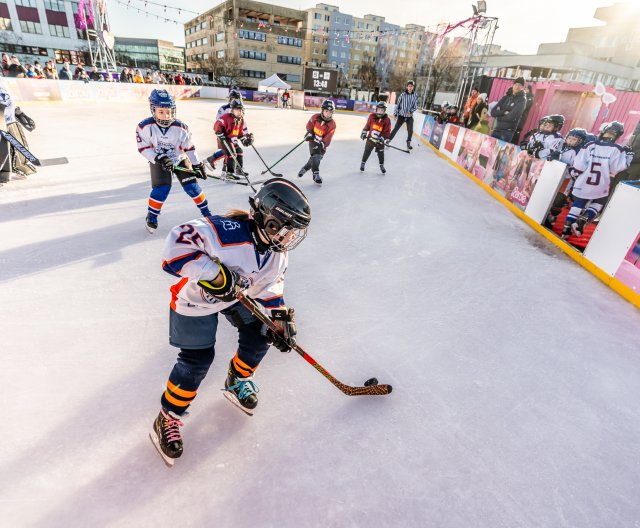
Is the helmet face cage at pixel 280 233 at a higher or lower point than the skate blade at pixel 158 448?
higher

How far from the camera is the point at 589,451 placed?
6.26ft

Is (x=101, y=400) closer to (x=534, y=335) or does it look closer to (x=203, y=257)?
(x=203, y=257)

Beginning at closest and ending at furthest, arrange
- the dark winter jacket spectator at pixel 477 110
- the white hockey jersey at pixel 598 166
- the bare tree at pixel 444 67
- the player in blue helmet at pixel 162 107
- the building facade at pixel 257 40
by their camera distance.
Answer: the player in blue helmet at pixel 162 107 < the white hockey jersey at pixel 598 166 < the dark winter jacket spectator at pixel 477 110 < the bare tree at pixel 444 67 < the building facade at pixel 257 40

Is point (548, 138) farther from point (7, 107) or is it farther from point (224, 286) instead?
point (7, 107)

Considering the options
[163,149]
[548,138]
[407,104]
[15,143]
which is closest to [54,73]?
[15,143]

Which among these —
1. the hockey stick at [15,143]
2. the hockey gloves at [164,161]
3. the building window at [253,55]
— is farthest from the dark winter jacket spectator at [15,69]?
the building window at [253,55]

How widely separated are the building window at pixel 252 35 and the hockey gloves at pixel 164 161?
46405 mm

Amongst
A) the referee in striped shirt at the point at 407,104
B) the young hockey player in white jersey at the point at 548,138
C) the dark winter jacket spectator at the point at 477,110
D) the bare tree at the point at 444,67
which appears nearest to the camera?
the young hockey player in white jersey at the point at 548,138

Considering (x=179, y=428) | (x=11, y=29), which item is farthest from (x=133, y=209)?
(x=11, y=29)

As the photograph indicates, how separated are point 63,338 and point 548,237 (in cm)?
577

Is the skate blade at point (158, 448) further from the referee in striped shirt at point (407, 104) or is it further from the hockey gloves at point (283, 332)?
the referee in striped shirt at point (407, 104)

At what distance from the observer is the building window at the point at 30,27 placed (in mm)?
34000

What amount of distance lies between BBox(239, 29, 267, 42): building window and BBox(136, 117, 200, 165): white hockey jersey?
4611 centimetres

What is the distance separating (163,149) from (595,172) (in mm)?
5511
